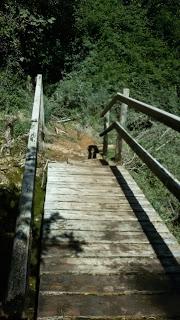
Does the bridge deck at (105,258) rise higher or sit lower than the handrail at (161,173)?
A: lower

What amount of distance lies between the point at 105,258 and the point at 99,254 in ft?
0.28

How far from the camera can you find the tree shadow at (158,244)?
3258 millimetres

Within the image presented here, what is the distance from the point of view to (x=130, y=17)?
50.7ft

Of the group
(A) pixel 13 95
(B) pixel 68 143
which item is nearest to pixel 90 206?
(B) pixel 68 143

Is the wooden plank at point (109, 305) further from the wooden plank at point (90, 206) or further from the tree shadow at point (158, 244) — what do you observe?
the wooden plank at point (90, 206)

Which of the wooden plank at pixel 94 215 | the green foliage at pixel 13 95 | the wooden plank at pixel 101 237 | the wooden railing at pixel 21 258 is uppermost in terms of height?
the green foliage at pixel 13 95

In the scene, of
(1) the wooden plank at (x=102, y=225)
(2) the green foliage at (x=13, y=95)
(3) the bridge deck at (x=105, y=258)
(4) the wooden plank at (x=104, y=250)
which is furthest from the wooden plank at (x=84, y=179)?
(2) the green foliage at (x=13, y=95)

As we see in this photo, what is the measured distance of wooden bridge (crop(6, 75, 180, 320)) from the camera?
272cm

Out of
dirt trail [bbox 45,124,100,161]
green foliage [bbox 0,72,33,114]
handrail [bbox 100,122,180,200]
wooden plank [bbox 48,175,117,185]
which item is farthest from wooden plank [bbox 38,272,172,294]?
green foliage [bbox 0,72,33,114]

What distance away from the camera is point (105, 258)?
3439 mm

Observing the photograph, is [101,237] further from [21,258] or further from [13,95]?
[13,95]

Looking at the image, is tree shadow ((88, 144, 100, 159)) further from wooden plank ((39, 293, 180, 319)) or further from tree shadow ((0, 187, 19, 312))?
wooden plank ((39, 293, 180, 319))

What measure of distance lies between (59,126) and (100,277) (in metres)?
7.61

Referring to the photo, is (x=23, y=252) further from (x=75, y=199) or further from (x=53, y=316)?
(x=75, y=199)
